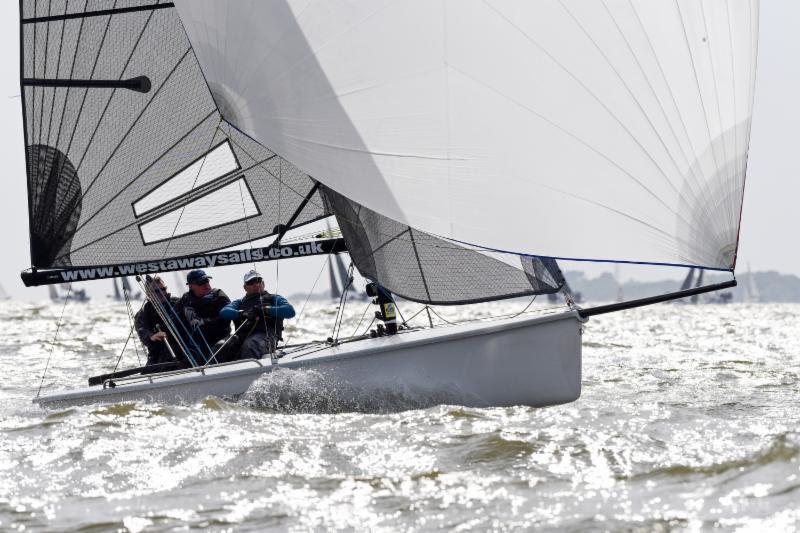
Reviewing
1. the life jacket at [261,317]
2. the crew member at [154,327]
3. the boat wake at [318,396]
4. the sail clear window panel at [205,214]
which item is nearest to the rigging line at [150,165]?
the sail clear window panel at [205,214]

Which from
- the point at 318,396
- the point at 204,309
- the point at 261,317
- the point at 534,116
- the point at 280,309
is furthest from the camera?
the point at 204,309

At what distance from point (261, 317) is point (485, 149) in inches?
72.8

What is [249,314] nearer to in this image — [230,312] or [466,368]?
[230,312]

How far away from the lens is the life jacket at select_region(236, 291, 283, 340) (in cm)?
649

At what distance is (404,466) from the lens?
13.6 feet

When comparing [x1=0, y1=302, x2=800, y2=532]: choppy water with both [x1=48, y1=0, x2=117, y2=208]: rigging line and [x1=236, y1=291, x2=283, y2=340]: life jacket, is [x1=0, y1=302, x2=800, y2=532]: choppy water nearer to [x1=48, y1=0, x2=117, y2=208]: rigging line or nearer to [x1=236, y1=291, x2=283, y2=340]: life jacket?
[x1=236, y1=291, x2=283, y2=340]: life jacket

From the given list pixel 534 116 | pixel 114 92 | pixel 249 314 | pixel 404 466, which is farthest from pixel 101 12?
pixel 404 466

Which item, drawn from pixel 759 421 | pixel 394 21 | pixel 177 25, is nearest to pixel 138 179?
pixel 177 25

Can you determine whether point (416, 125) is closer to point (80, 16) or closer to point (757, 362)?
point (80, 16)

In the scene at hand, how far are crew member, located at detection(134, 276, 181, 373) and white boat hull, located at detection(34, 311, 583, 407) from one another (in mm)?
1265

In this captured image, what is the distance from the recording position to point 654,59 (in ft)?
17.4

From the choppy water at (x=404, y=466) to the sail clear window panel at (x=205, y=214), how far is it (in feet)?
4.19

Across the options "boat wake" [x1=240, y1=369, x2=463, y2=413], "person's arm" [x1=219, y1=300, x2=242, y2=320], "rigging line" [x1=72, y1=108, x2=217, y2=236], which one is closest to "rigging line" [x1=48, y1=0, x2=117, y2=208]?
"rigging line" [x1=72, y1=108, x2=217, y2=236]

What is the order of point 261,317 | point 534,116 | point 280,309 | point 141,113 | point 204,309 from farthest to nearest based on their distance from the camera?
point 204,309, point 141,113, point 261,317, point 280,309, point 534,116
